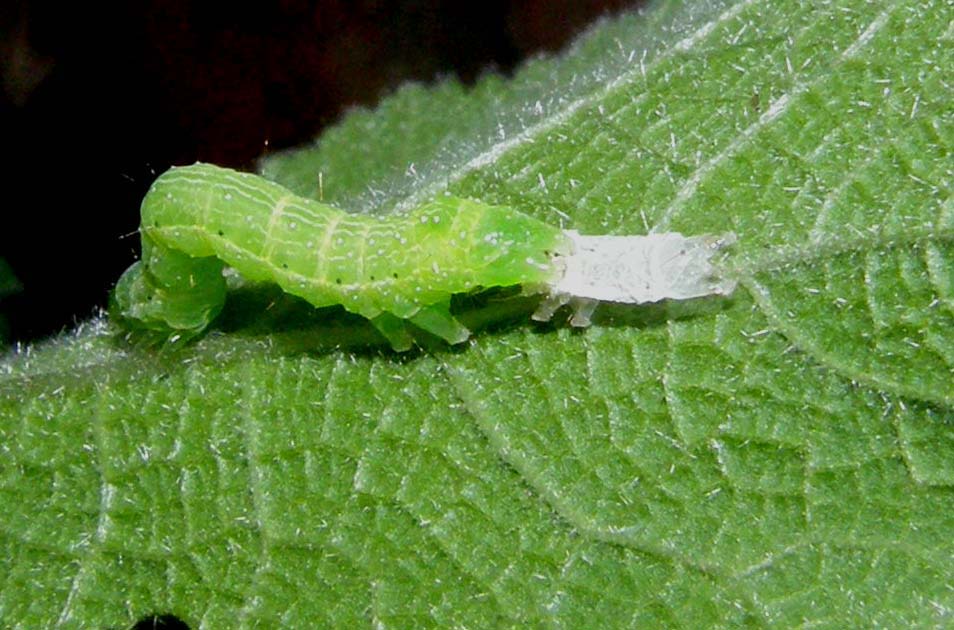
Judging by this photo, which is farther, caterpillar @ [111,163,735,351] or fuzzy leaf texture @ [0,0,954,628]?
caterpillar @ [111,163,735,351]

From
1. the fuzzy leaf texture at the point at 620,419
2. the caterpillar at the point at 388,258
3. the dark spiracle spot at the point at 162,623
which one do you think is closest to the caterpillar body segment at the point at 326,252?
the caterpillar at the point at 388,258

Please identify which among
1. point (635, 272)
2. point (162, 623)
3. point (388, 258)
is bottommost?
point (162, 623)

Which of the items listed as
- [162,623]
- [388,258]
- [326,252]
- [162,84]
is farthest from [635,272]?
[162,84]

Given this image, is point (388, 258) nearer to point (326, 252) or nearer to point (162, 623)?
point (326, 252)

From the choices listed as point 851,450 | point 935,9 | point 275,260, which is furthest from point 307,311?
point 935,9

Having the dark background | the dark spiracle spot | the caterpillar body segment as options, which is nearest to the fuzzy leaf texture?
the dark spiracle spot

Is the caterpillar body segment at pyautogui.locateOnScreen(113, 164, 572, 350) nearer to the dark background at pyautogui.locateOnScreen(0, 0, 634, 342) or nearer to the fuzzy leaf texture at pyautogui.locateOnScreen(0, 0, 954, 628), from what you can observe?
the fuzzy leaf texture at pyautogui.locateOnScreen(0, 0, 954, 628)

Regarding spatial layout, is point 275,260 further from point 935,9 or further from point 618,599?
point 935,9

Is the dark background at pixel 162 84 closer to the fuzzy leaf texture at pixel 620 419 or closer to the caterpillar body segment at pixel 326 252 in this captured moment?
the caterpillar body segment at pixel 326 252
